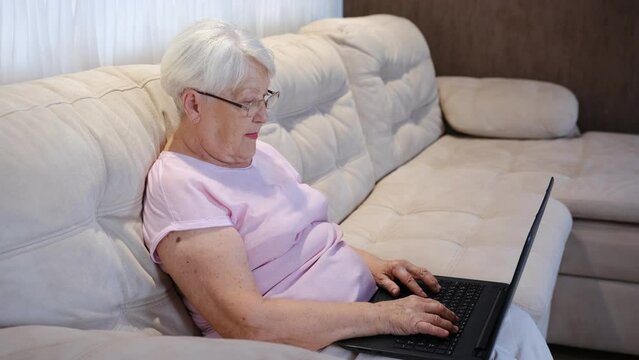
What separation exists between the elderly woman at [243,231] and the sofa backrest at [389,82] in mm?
1125

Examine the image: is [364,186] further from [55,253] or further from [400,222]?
[55,253]

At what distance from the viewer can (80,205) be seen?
4.80 ft

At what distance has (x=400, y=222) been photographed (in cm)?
261

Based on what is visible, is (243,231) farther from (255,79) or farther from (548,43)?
(548,43)

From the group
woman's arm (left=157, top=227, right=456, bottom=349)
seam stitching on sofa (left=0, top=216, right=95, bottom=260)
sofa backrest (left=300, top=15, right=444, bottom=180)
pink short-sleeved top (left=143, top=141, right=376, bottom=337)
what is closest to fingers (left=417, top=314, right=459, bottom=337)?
woman's arm (left=157, top=227, right=456, bottom=349)

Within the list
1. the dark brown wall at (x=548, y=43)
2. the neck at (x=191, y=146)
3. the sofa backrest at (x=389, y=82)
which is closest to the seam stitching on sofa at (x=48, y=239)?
the neck at (x=191, y=146)

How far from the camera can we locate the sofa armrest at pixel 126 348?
1.14 meters

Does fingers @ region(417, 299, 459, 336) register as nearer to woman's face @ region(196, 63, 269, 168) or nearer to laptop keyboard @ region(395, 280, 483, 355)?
laptop keyboard @ region(395, 280, 483, 355)

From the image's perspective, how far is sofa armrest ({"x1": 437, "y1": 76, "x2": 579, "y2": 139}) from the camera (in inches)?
139

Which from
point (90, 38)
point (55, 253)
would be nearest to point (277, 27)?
point (90, 38)

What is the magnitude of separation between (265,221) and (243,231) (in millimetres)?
57

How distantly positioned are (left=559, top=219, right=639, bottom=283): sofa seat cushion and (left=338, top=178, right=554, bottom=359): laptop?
91 cm

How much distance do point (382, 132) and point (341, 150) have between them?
1.15ft

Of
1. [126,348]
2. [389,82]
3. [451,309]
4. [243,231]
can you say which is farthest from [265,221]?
[389,82]
